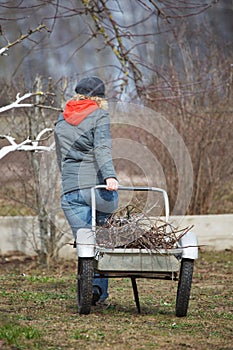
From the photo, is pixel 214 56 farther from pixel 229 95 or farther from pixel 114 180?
pixel 114 180

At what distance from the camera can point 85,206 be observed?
5504 millimetres

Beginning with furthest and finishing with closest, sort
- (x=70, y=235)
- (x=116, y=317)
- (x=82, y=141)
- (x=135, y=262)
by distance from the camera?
1. (x=70, y=235)
2. (x=82, y=141)
3. (x=116, y=317)
4. (x=135, y=262)

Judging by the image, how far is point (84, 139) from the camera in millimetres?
5441

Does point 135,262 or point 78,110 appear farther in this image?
point 78,110

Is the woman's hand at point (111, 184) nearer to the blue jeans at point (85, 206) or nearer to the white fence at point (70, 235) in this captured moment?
the blue jeans at point (85, 206)

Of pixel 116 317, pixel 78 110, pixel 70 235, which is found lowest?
pixel 116 317

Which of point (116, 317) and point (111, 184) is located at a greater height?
point (111, 184)

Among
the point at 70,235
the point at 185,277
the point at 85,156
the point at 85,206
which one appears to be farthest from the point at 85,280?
the point at 70,235

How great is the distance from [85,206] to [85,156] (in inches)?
15.1

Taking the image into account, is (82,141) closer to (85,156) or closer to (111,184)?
(85,156)

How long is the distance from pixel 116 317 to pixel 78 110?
5.21 feet

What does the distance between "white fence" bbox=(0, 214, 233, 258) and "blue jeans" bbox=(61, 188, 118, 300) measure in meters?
2.96

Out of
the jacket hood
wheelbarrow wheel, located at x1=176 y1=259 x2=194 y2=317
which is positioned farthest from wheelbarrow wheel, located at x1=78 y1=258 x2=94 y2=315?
the jacket hood

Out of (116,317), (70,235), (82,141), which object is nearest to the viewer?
(116,317)
